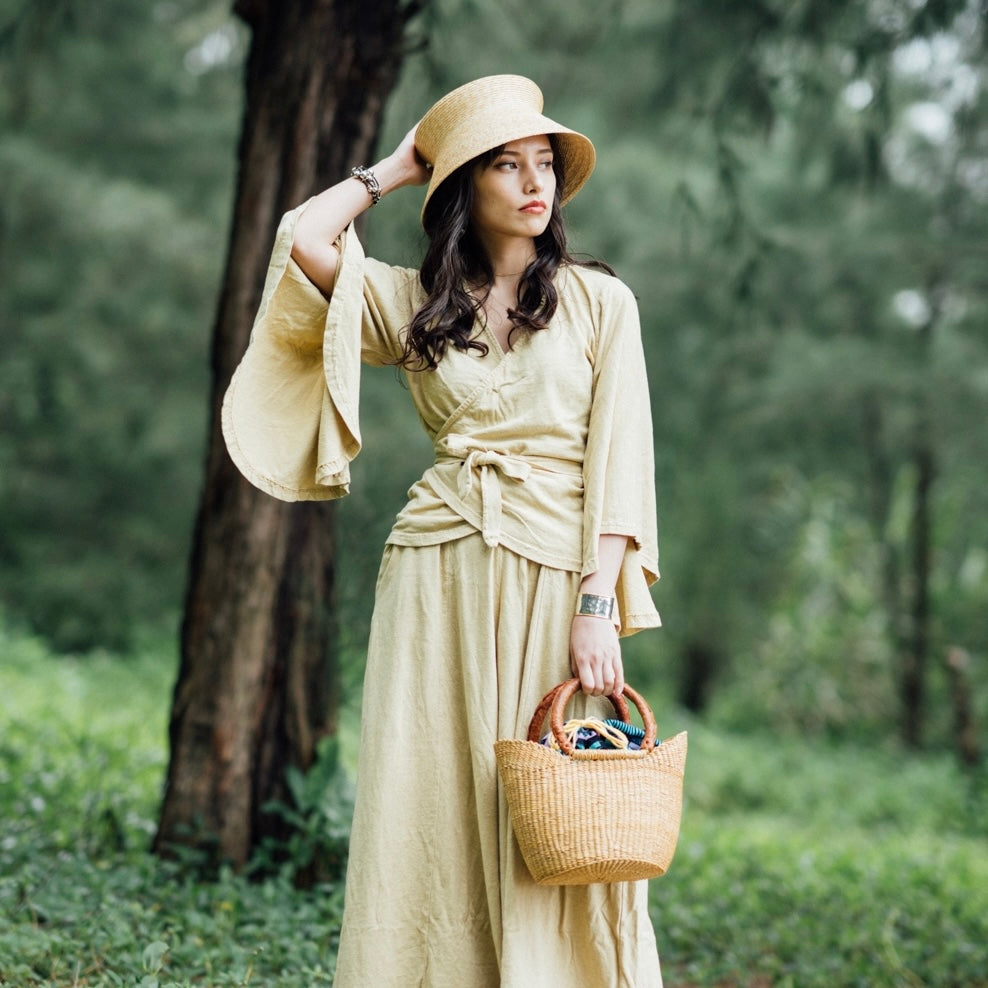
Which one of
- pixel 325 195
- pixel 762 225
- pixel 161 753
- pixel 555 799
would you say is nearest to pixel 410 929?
pixel 555 799

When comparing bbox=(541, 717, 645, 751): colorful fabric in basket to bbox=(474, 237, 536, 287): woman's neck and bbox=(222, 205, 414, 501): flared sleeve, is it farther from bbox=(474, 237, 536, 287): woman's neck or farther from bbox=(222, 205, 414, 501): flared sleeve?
bbox=(474, 237, 536, 287): woman's neck

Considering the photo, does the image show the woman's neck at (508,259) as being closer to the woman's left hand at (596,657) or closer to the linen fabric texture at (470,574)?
the linen fabric texture at (470,574)

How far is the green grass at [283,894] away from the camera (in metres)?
2.91

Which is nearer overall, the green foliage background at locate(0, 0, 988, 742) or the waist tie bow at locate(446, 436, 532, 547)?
the waist tie bow at locate(446, 436, 532, 547)

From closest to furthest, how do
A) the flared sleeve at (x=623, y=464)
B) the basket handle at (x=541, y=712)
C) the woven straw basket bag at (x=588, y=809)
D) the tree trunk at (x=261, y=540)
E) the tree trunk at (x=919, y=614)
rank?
the woven straw basket bag at (x=588, y=809) → the basket handle at (x=541, y=712) → the flared sleeve at (x=623, y=464) → the tree trunk at (x=261, y=540) → the tree trunk at (x=919, y=614)

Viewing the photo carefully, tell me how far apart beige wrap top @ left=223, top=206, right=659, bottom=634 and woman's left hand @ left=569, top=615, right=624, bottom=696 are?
105 millimetres

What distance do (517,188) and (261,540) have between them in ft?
5.01

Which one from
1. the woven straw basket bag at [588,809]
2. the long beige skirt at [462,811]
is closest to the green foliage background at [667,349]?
the long beige skirt at [462,811]

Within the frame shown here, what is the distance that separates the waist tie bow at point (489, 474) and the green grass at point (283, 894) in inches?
49.0

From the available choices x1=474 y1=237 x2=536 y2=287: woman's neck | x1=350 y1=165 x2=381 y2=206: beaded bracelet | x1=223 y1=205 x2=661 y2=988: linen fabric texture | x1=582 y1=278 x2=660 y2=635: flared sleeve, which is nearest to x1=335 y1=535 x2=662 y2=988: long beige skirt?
x1=223 y1=205 x2=661 y2=988: linen fabric texture

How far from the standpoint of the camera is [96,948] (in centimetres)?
287

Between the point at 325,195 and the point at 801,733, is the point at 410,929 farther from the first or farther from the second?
the point at 801,733

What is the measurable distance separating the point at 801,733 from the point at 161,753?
5920mm

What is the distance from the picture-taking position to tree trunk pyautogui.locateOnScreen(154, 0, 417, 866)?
3527mm
